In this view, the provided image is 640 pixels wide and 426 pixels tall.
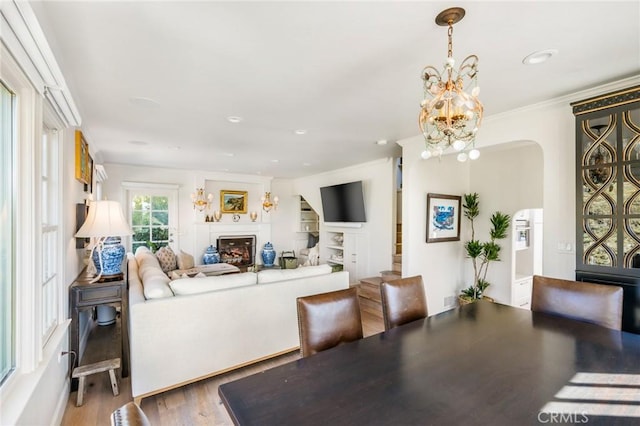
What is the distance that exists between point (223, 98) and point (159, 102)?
626mm

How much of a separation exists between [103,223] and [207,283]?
104 centimetres

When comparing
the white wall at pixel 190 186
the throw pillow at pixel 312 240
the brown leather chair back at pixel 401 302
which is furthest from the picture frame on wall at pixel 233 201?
the brown leather chair back at pixel 401 302

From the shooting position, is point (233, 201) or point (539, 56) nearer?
point (539, 56)

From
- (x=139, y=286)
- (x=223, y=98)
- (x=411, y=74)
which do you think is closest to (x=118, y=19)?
(x=223, y=98)

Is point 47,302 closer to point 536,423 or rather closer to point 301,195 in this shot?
point 536,423

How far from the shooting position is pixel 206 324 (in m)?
2.50

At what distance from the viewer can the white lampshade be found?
2.55 m

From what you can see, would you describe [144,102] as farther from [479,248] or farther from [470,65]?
[479,248]

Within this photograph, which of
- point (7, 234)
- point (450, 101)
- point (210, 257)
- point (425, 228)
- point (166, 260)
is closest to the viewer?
point (7, 234)

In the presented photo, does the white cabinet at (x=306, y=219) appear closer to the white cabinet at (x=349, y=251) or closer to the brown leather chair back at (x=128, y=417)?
the white cabinet at (x=349, y=251)

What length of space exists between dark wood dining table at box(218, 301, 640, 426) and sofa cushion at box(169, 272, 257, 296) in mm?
1500

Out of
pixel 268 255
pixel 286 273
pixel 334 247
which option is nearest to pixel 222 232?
pixel 268 255

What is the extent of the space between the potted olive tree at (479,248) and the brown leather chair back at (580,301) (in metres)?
2.27

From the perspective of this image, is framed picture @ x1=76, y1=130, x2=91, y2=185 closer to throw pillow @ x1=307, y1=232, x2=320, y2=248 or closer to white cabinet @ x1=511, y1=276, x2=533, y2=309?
white cabinet @ x1=511, y1=276, x2=533, y2=309
